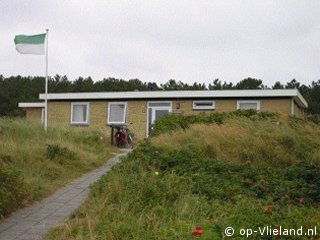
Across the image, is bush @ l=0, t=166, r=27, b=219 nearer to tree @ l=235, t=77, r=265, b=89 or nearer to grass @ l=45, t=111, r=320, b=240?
grass @ l=45, t=111, r=320, b=240

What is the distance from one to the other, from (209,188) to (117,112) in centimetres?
1901

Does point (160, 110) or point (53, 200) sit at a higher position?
point (160, 110)

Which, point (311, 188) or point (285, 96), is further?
point (285, 96)

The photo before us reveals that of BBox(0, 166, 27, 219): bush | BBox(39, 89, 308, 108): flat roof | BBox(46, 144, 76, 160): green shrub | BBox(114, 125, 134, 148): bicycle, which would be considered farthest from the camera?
BBox(39, 89, 308, 108): flat roof

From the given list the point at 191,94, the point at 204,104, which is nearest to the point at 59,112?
the point at 191,94

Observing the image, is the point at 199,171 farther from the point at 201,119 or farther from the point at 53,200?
the point at 201,119

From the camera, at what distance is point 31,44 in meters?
19.8

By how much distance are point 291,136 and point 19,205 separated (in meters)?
5.93

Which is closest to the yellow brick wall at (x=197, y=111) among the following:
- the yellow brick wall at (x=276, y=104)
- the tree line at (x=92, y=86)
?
the yellow brick wall at (x=276, y=104)

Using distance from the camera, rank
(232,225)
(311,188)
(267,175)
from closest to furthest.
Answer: (232,225), (311,188), (267,175)

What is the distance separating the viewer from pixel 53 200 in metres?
8.51

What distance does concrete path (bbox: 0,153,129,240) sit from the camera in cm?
615

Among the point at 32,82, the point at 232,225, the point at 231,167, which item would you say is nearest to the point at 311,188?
the point at 231,167

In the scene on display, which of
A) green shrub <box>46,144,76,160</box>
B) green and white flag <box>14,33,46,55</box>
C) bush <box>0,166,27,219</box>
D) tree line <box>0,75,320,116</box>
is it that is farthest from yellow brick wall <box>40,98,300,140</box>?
tree line <box>0,75,320,116</box>
